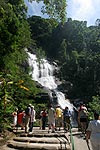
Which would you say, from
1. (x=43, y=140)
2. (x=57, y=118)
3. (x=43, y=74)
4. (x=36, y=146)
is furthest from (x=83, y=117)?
(x=43, y=74)

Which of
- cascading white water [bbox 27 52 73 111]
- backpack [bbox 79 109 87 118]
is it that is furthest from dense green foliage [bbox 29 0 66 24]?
cascading white water [bbox 27 52 73 111]

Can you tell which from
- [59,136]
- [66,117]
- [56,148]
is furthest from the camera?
[66,117]

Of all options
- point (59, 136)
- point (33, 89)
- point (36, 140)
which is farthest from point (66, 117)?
point (33, 89)

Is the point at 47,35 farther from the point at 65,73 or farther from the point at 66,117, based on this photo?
the point at 66,117

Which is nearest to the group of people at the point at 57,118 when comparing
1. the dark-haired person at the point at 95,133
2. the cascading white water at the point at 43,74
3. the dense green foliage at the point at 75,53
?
the dark-haired person at the point at 95,133

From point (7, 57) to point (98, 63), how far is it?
36.1 meters

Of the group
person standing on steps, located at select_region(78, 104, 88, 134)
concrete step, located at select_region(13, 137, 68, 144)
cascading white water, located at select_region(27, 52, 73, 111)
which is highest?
cascading white water, located at select_region(27, 52, 73, 111)

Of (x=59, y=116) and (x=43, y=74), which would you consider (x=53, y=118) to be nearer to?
(x=59, y=116)

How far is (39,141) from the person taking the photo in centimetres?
1473

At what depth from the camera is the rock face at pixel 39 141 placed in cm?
1373

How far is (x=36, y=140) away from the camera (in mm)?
14797

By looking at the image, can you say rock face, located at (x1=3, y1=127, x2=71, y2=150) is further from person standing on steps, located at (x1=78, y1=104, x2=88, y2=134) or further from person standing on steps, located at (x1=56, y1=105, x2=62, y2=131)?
person standing on steps, located at (x1=56, y1=105, x2=62, y2=131)

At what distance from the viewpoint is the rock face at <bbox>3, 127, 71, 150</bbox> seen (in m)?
13.7

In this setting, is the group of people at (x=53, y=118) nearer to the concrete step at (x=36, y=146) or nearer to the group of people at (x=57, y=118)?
the group of people at (x=57, y=118)
